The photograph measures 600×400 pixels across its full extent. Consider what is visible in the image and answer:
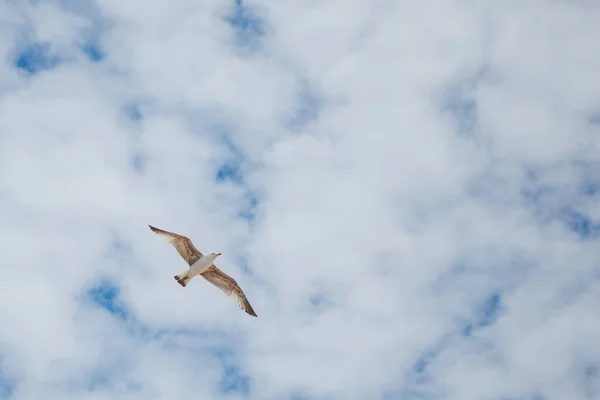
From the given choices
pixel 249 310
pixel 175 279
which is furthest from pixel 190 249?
pixel 249 310

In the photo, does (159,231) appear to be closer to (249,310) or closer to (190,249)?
(190,249)

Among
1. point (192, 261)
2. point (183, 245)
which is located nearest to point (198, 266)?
point (192, 261)

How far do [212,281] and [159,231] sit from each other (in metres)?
5.47

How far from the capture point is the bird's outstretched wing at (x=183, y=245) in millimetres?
47500

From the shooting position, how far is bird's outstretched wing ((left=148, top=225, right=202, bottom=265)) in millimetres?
47500

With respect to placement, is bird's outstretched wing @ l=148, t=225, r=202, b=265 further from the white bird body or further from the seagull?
the white bird body

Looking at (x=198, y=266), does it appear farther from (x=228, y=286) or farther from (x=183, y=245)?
(x=228, y=286)

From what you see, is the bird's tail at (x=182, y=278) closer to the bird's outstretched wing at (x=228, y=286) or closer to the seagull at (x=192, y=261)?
the seagull at (x=192, y=261)

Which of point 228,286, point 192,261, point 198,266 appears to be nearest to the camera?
point 198,266

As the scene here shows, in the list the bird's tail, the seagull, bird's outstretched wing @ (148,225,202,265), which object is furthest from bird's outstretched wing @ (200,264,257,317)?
the bird's tail

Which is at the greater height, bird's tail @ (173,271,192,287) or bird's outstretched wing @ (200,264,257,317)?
bird's outstretched wing @ (200,264,257,317)

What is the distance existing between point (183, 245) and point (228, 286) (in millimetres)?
5007

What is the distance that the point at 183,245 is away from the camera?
47875mm

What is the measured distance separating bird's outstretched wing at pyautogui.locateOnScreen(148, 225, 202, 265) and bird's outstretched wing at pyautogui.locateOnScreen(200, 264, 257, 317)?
6.39 ft
